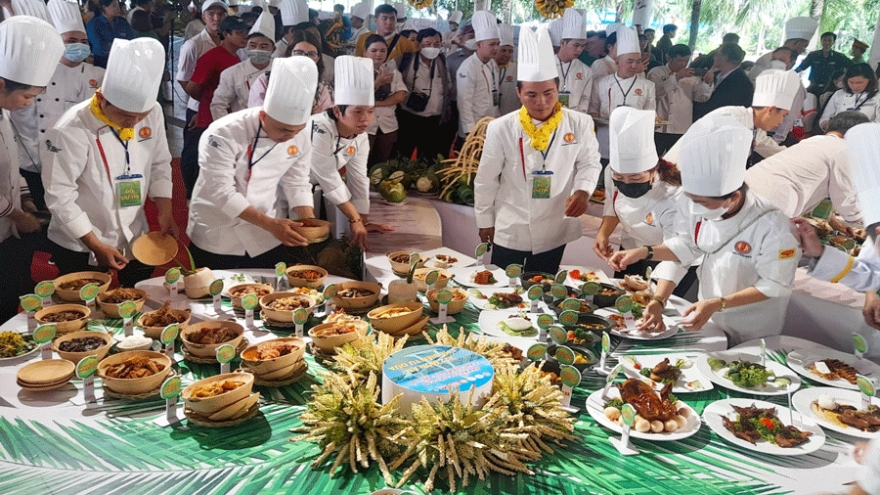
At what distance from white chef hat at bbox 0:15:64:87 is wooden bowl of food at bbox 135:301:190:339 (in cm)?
118

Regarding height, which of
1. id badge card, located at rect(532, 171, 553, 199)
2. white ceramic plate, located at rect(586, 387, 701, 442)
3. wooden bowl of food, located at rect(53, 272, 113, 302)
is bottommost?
white ceramic plate, located at rect(586, 387, 701, 442)

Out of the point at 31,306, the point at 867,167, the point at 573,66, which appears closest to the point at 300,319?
the point at 31,306

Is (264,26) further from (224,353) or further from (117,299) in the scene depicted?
→ (224,353)

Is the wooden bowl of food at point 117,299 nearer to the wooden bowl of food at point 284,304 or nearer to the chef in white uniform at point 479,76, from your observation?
the wooden bowl of food at point 284,304

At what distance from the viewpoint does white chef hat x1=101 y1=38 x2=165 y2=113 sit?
2.62 m

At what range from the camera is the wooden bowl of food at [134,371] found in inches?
68.4

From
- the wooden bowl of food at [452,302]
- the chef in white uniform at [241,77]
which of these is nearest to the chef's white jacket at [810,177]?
the wooden bowl of food at [452,302]

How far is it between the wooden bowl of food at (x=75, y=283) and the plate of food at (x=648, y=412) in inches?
71.7

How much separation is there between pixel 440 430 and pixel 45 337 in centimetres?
124

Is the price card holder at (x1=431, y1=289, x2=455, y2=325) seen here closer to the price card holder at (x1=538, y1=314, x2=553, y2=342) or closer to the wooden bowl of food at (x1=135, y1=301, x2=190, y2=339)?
the price card holder at (x1=538, y1=314, x2=553, y2=342)

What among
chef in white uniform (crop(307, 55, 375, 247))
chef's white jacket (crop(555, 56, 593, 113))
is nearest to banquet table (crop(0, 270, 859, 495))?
Result: chef in white uniform (crop(307, 55, 375, 247))

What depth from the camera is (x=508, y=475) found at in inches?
59.1

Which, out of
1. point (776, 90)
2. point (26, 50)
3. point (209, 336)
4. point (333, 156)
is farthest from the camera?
point (333, 156)

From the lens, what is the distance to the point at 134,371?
1790 millimetres
